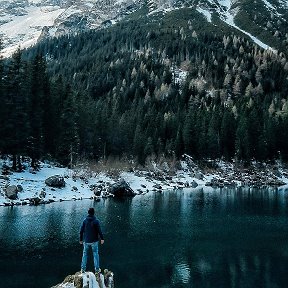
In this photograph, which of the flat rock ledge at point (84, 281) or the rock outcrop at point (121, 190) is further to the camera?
the rock outcrop at point (121, 190)

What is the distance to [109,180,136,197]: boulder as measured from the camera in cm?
7531

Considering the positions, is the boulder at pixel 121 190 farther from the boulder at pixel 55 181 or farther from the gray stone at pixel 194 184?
the gray stone at pixel 194 184

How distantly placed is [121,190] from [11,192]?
2192cm

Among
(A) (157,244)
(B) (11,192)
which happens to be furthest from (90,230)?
(B) (11,192)

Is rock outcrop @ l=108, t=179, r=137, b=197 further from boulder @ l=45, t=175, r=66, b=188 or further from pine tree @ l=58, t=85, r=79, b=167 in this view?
pine tree @ l=58, t=85, r=79, b=167

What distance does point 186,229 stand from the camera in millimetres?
48844

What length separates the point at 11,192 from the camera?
59531mm

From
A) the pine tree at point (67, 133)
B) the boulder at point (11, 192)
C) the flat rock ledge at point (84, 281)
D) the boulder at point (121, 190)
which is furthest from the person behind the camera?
the pine tree at point (67, 133)

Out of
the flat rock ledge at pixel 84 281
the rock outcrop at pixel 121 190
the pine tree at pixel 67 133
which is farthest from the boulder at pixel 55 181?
the flat rock ledge at pixel 84 281

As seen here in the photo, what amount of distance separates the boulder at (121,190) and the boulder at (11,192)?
19.5 meters

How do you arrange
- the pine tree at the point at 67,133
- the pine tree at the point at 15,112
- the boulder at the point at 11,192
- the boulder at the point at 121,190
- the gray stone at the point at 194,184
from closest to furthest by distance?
the boulder at the point at 11,192
the pine tree at the point at 15,112
the boulder at the point at 121,190
the pine tree at the point at 67,133
the gray stone at the point at 194,184

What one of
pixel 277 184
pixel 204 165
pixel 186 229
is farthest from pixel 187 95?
pixel 186 229

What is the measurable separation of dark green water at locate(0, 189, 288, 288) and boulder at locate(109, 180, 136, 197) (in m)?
7.82

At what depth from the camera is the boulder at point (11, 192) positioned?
194ft
